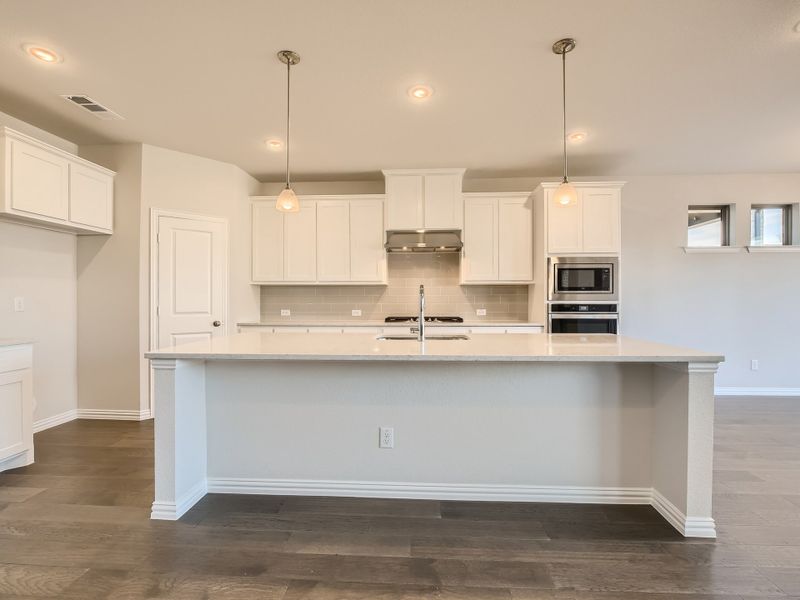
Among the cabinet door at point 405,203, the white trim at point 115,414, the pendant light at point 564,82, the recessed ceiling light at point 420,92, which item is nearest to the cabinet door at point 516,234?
the cabinet door at point 405,203

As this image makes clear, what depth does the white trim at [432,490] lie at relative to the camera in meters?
2.16

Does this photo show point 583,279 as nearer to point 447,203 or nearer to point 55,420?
point 447,203

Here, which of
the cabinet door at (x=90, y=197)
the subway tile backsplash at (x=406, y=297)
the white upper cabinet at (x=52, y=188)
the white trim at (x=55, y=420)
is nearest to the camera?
the white upper cabinet at (x=52, y=188)

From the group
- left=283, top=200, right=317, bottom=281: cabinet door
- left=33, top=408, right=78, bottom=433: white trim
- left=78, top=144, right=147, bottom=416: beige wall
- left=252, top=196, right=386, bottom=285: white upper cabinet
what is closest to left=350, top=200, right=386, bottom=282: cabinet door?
left=252, top=196, right=386, bottom=285: white upper cabinet

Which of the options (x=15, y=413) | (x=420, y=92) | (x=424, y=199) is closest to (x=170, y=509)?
(x=15, y=413)

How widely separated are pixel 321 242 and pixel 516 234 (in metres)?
2.22

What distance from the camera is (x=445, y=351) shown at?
6.32ft

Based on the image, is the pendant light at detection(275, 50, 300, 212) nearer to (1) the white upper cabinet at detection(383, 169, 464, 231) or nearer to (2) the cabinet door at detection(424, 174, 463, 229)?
(1) the white upper cabinet at detection(383, 169, 464, 231)

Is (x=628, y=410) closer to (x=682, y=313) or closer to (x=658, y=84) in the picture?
(x=658, y=84)

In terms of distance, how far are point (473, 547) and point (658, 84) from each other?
3.05 metres

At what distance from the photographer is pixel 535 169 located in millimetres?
4301

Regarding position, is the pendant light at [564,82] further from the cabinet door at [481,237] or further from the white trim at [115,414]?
the white trim at [115,414]

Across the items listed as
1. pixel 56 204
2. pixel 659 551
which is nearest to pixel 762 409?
pixel 659 551

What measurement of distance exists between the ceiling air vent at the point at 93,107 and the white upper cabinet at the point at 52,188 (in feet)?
1.37
